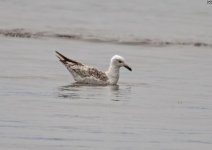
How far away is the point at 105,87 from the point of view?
56.6 feet

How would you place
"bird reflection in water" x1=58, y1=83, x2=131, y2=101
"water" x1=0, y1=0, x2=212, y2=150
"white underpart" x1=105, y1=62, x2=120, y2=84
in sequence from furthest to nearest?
"white underpart" x1=105, y1=62, x2=120, y2=84, "bird reflection in water" x1=58, y1=83, x2=131, y2=101, "water" x1=0, y1=0, x2=212, y2=150

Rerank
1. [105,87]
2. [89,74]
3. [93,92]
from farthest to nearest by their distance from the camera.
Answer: [89,74] < [105,87] < [93,92]

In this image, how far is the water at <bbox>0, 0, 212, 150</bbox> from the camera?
11.5 m

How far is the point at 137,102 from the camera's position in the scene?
1470 centimetres

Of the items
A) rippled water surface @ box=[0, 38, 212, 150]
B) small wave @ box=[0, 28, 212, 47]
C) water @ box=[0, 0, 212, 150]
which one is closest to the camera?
rippled water surface @ box=[0, 38, 212, 150]

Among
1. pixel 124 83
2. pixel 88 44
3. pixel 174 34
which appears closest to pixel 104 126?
pixel 124 83

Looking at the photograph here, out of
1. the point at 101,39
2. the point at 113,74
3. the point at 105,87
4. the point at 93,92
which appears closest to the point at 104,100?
the point at 93,92

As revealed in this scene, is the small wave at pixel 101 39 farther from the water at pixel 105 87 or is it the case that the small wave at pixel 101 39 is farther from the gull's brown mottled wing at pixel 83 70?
the gull's brown mottled wing at pixel 83 70

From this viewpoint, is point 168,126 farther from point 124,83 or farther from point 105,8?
point 105,8

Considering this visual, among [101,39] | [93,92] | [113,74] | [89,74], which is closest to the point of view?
[93,92]

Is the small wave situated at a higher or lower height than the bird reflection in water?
higher

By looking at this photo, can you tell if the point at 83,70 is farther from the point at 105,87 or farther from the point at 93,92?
the point at 93,92

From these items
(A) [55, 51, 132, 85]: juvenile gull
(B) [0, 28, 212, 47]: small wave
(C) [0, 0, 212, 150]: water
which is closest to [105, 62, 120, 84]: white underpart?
(A) [55, 51, 132, 85]: juvenile gull

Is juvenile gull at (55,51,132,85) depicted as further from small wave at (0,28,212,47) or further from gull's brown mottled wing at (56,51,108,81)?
small wave at (0,28,212,47)
